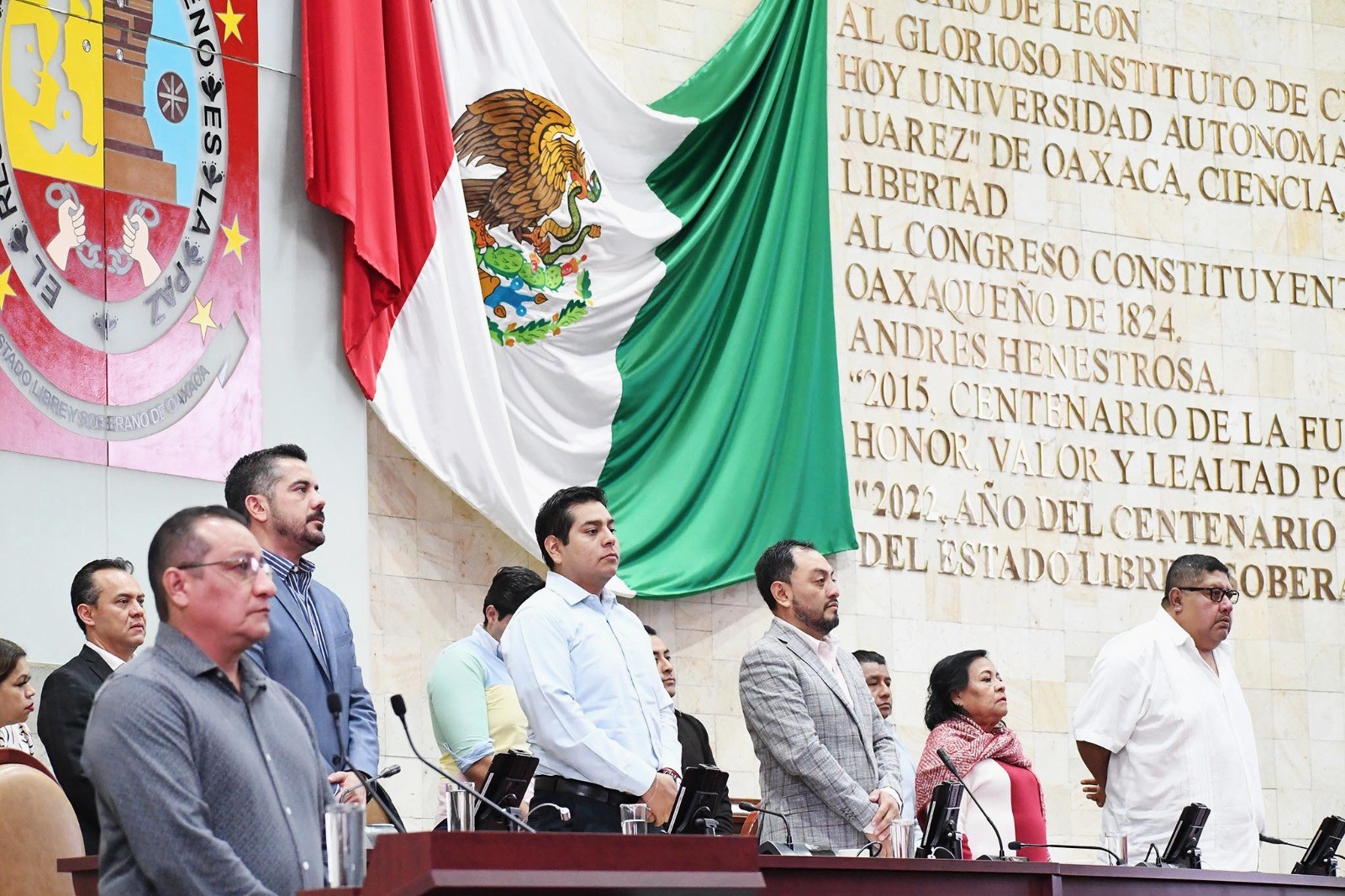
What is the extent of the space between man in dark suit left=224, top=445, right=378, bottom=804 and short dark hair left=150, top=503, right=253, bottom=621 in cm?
121

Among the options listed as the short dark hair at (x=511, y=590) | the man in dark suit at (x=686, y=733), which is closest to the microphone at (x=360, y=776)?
the short dark hair at (x=511, y=590)

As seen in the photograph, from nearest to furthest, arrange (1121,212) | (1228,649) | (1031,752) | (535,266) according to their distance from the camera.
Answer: (1228,649) < (535,266) < (1031,752) < (1121,212)

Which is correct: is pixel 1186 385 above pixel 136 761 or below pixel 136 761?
above

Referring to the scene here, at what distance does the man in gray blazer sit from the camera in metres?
5.30

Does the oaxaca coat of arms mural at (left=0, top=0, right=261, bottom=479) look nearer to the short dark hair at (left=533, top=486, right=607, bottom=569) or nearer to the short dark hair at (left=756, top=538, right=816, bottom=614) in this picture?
the short dark hair at (left=533, top=486, right=607, bottom=569)

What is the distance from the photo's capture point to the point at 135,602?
550 cm

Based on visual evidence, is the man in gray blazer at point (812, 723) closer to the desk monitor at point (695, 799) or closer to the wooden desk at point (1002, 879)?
the wooden desk at point (1002, 879)

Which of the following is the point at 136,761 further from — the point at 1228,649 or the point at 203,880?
the point at 1228,649

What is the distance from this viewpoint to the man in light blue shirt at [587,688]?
5020mm

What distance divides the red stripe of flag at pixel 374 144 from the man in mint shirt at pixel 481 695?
1331 mm

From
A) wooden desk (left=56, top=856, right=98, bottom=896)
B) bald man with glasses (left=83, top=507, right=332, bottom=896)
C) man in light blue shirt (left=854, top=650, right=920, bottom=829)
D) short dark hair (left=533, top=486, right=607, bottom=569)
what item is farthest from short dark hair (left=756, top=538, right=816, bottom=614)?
bald man with glasses (left=83, top=507, right=332, bottom=896)

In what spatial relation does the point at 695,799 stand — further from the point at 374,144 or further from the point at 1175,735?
the point at 374,144

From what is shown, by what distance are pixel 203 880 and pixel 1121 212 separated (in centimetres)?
738

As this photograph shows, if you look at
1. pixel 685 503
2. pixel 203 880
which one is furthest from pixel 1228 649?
pixel 203 880
